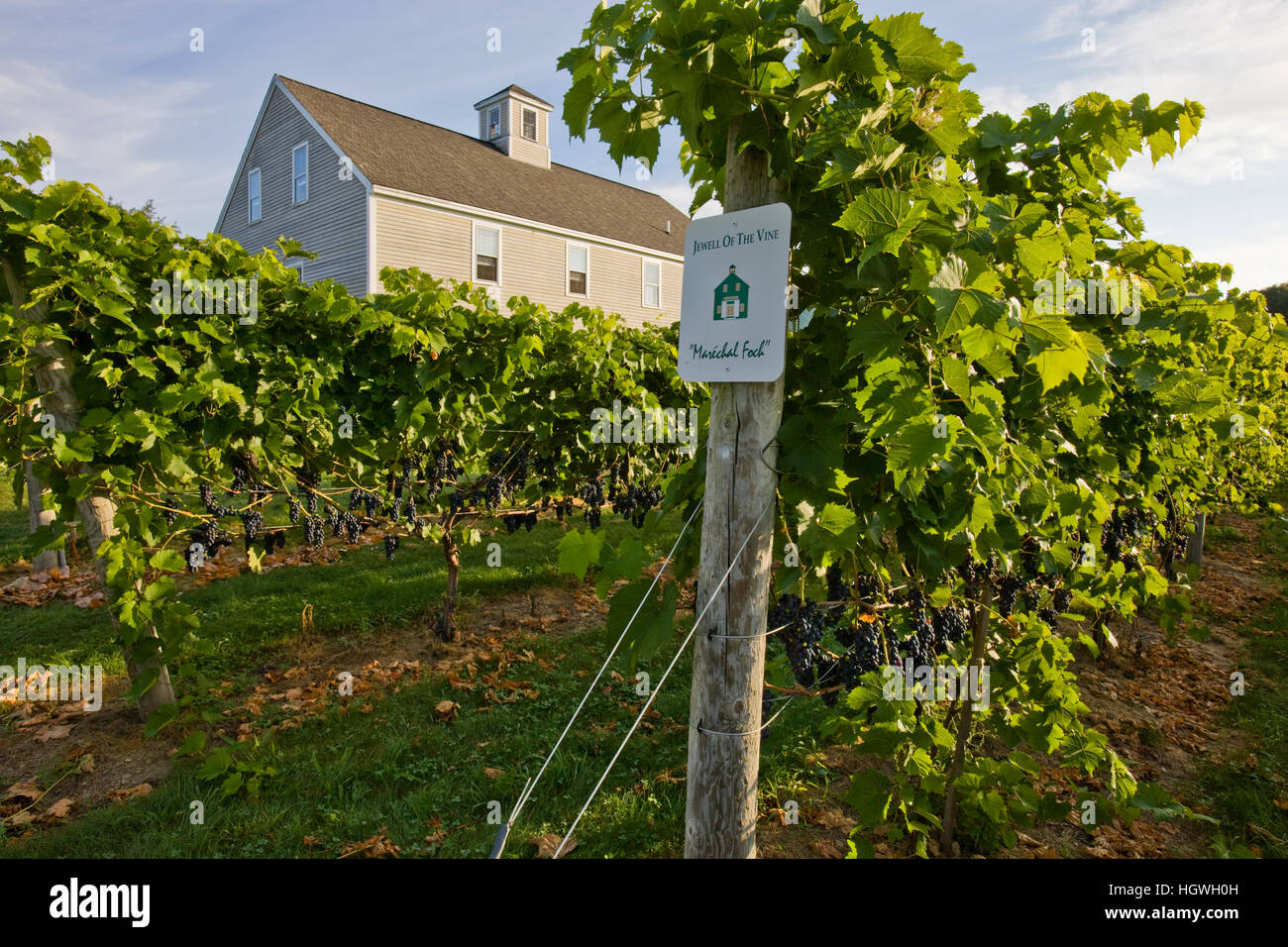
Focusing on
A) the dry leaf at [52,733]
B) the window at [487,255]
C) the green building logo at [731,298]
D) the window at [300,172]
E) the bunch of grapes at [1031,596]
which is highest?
the window at [300,172]

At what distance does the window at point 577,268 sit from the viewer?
2153cm

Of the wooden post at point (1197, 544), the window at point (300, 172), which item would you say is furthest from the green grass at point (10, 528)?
the wooden post at point (1197, 544)

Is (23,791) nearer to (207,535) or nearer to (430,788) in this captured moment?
(207,535)

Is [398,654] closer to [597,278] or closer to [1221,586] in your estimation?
[1221,586]

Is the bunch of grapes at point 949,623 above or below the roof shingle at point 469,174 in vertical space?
below

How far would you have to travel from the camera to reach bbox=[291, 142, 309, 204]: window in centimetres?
1870

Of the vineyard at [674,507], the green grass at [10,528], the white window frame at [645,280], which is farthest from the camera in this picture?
the white window frame at [645,280]

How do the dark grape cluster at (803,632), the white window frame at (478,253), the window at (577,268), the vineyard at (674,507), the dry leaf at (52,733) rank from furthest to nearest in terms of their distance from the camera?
the window at (577,268) → the white window frame at (478,253) → the dry leaf at (52,733) → the dark grape cluster at (803,632) → the vineyard at (674,507)

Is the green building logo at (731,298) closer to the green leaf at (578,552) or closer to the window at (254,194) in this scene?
the green leaf at (578,552)

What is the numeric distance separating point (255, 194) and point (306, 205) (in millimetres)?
3442

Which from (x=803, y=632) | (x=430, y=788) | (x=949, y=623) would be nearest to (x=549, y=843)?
(x=430, y=788)

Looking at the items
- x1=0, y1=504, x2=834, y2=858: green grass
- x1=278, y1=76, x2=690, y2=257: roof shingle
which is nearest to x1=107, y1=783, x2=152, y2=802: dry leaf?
x1=0, y1=504, x2=834, y2=858: green grass

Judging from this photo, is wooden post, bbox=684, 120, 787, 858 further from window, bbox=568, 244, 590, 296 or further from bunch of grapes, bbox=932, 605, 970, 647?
window, bbox=568, 244, 590, 296

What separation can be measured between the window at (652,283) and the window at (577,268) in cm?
284
